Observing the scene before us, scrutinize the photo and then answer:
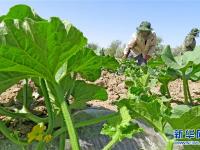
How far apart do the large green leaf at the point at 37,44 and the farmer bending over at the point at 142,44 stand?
543 centimetres

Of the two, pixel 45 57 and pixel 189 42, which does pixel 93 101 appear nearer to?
pixel 45 57

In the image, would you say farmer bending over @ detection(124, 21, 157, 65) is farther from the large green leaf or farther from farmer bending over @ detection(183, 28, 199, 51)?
the large green leaf

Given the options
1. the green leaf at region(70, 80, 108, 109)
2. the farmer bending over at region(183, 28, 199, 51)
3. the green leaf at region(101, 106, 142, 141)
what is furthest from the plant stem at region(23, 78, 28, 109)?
the farmer bending over at region(183, 28, 199, 51)

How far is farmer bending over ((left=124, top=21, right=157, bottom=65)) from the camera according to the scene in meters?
7.32

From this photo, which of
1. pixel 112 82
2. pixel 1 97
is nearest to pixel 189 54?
pixel 112 82

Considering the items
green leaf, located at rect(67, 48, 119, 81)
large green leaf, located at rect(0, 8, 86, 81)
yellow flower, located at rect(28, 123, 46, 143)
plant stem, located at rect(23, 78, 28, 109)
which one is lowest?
yellow flower, located at rect(28, 123, 46, 143)

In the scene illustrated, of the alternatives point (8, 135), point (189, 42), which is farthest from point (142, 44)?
point (8, 135)

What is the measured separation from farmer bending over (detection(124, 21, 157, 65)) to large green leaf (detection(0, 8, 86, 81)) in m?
5.43

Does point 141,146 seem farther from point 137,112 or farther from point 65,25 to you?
point 65,25

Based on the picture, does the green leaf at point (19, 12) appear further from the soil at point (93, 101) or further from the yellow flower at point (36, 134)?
the soil at point (93, 101)

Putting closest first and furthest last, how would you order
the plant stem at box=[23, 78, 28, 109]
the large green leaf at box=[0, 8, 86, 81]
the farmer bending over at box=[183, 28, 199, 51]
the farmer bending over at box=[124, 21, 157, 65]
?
the large green leaf at box=[0, 8, 86, 81] < the plant stem at box=[23, 78, 28, 109] < the farmer bending over at box=[124, 21, 157, 65] < the farmer bending over at box=[183, 28, 199, 51]

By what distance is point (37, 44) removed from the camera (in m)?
1.80

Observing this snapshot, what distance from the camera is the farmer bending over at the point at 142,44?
288 inches

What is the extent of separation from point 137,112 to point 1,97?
131cm
